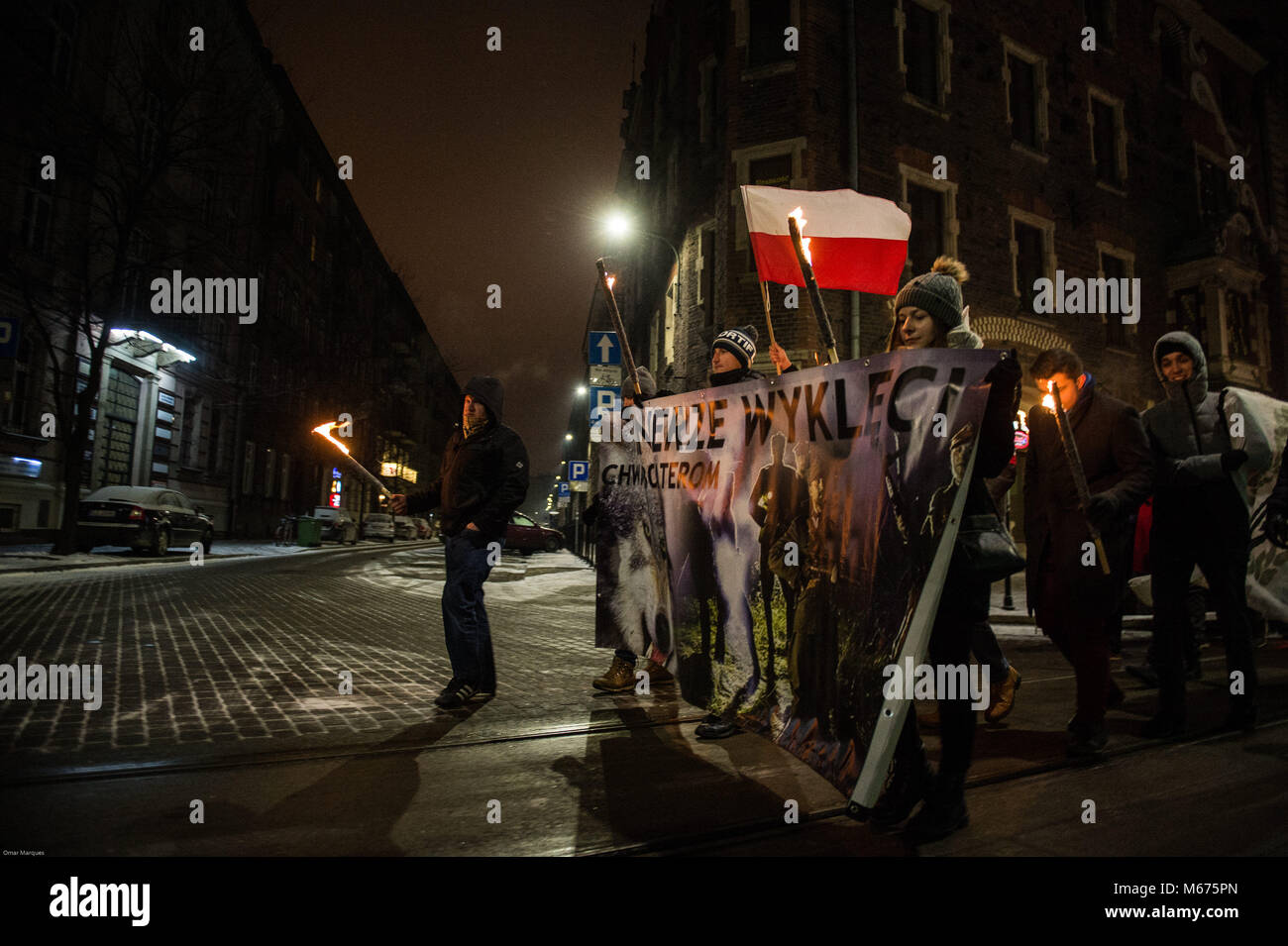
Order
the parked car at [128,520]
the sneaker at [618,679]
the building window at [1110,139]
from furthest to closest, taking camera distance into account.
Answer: the building window at [1110,139] < the parked car at [128,520] < the sneaker at [618,679]

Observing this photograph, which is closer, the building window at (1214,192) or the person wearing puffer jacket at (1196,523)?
the person wearing puffer jacket at (1196,523)

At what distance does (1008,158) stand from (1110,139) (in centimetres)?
451

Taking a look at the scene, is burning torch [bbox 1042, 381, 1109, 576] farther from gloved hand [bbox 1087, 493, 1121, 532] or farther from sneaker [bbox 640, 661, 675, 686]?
sneaker [bbox 640, 661, 675, 686]

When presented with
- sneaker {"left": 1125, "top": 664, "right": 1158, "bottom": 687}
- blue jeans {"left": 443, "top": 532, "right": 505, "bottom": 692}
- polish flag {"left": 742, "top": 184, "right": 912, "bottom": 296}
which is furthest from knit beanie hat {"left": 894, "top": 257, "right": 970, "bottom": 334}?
sneaker {"left": 1125, "top": 664, "right": 1158, "bottom": 687}

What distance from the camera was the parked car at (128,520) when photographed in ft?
53.4

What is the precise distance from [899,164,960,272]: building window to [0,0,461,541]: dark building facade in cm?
1523

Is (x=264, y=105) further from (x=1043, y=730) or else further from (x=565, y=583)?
(x=1043, y=730)

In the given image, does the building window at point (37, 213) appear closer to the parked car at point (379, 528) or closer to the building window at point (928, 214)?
the building window at point (928, 214)

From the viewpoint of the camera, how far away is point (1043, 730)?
4090mm

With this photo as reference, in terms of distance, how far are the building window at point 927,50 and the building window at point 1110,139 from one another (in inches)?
211

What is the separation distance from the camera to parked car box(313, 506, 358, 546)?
32.4m

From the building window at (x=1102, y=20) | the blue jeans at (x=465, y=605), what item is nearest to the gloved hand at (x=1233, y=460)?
the blue jeans at (x=465, y=605)
